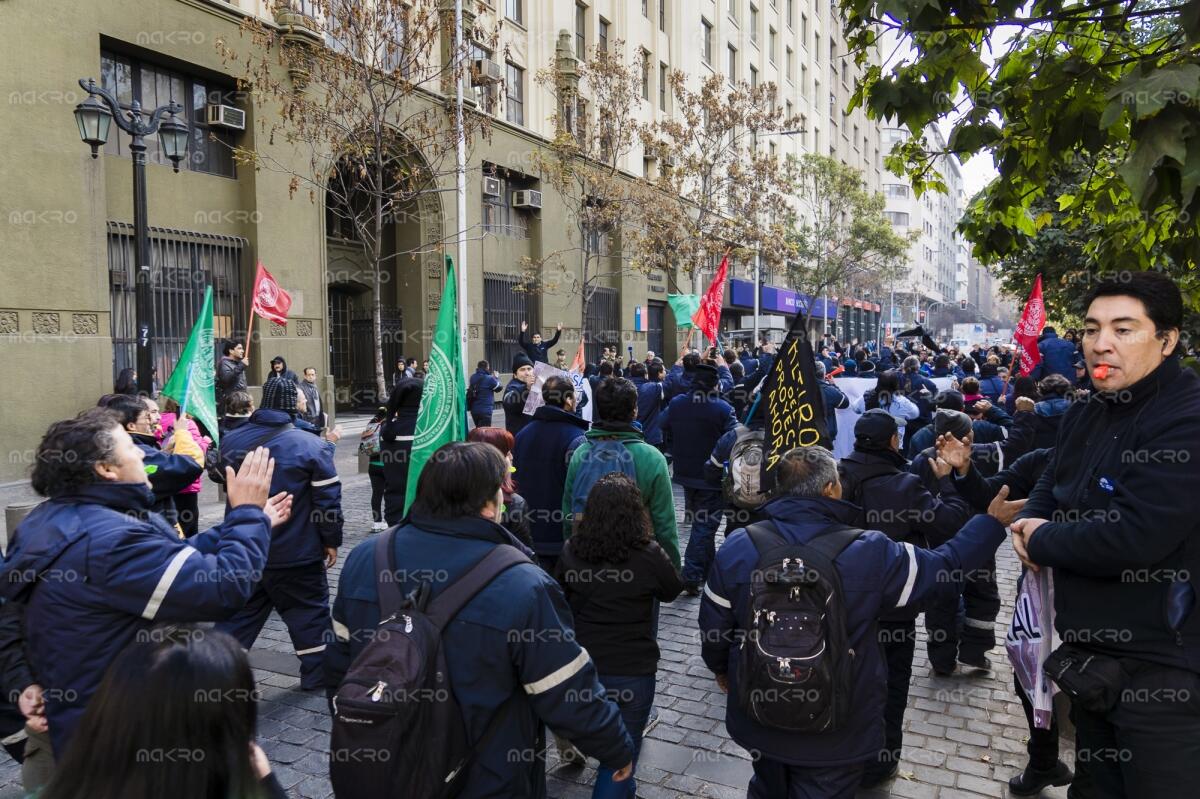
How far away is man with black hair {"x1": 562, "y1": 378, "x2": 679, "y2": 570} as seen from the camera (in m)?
4.79

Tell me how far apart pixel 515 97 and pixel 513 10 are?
8.12ft

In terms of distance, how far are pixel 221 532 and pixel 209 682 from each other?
1.65 meters

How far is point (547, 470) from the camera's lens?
5594mm

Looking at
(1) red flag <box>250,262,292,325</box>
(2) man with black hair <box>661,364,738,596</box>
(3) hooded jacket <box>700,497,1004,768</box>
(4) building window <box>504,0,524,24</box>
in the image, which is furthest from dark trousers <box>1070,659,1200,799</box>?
(4) building window <box>504,0,524,24</box>

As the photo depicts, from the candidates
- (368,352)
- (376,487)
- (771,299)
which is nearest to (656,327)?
(771,299)

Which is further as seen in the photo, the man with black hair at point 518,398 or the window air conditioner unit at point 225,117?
the window air conditioner unit at point 225,117

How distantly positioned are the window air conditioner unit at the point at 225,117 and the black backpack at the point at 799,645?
54.5ft

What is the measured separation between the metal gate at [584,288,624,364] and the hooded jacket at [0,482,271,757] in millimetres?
25800

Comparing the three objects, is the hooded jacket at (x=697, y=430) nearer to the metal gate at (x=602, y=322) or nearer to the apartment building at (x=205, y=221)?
the apartment building at (x=205, y=221)

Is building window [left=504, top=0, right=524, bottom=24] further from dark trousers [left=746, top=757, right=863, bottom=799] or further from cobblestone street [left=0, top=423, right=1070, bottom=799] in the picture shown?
dark trousers [left=746, top=757, right=863, bottom=799]

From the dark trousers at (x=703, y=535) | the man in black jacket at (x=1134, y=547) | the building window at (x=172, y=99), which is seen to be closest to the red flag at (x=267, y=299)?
the building window at (x=172, y=99)

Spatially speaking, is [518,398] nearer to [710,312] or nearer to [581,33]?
[710,312]

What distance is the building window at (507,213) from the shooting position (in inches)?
944

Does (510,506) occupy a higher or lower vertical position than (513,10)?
lower
